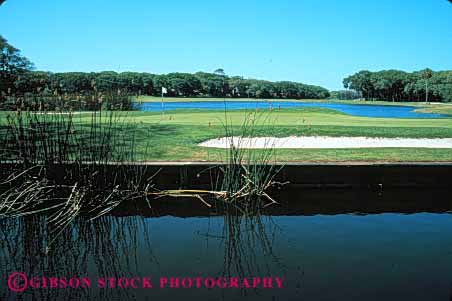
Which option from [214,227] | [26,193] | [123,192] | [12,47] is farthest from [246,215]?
[12,47]

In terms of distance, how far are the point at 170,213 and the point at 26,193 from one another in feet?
3.22

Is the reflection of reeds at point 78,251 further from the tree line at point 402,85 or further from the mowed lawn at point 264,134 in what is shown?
the tree line at point 402,85

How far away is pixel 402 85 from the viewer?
30.0 metres

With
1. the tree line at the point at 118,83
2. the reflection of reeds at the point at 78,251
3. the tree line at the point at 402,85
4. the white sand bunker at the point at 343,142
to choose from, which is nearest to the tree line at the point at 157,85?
the tree line at the point at 118,83

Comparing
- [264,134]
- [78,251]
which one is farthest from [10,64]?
[78,251]

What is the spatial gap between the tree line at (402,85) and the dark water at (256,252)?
84.0 feet

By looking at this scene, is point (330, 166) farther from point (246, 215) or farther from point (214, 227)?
point (214, 227)

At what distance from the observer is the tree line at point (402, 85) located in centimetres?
2545

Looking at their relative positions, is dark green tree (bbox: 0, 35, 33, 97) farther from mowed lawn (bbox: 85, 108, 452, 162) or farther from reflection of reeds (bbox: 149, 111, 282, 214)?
reflection of reeds (bbox: 149, 111, 282, 214)

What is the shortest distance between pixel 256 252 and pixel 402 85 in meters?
31.2

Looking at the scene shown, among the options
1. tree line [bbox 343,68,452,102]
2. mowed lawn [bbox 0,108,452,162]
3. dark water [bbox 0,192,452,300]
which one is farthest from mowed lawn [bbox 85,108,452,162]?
tree line [bbox 343,68,452,102]

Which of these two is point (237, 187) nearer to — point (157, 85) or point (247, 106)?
point (247, 106)

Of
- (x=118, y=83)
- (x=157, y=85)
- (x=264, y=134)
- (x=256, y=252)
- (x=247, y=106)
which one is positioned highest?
(x=157, y=85)

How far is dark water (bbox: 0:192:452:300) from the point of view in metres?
1.51
